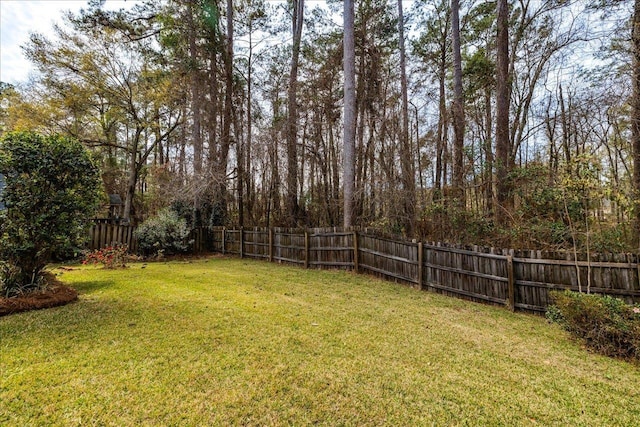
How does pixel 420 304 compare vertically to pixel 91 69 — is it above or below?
below

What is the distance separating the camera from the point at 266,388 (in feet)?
7.25

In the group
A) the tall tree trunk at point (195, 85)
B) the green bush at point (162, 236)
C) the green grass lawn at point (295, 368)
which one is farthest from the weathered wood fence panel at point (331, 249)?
the tall tree trunk at point (195, 85)

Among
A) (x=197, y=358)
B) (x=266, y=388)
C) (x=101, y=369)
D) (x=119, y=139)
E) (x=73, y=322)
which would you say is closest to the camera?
(x=266, y=388)

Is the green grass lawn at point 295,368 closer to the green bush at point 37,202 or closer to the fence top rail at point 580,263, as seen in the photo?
the fence top rail at point 580,263

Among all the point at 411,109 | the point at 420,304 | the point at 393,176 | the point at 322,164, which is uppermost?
the point at 411,109

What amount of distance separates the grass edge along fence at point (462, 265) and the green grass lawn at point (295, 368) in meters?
0.52

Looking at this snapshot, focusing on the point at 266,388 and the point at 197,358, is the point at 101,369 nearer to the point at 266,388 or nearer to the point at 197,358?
the point at 197,358

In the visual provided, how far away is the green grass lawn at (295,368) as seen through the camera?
6.43 feet

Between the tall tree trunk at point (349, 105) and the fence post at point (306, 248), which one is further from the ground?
the tall tree trunk at point (349, 105)

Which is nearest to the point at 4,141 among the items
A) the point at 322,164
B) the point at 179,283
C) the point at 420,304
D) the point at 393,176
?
the point at 179,283

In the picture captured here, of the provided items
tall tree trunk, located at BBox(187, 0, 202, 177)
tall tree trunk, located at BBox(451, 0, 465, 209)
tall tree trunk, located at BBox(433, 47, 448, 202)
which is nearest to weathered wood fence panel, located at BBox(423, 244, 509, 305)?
tall tree trunk, located at BBox(451, 0, 465, 209)

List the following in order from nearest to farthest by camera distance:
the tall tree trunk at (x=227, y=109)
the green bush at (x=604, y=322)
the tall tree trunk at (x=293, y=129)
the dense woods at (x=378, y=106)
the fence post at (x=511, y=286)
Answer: the green bush at (x=604, y=322) < the fence post at (x=511, y=286) < the dense woods at (x=378, y=106) < the tall tree trunk at (x=293, y=129) < the tall tree trunk at (x=227, y=109)

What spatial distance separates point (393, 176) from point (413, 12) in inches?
286

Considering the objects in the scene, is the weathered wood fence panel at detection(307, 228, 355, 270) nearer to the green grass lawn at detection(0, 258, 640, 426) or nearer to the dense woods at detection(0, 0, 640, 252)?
the dense woods at detection(0, 0, 640, 252)
